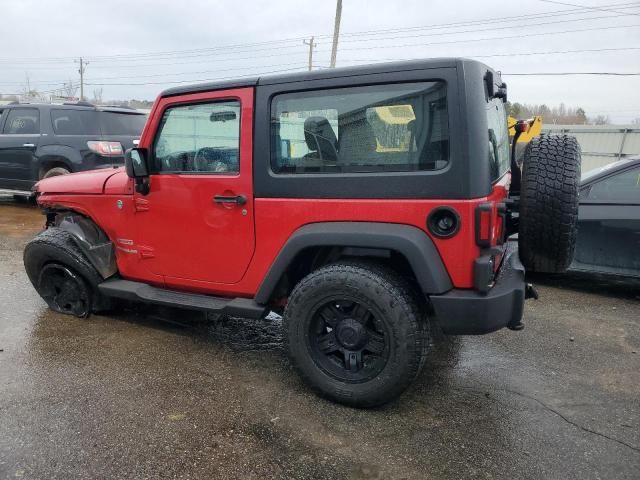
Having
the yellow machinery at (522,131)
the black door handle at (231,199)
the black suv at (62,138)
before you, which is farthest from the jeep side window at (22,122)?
the yellow machinery at (522,131)

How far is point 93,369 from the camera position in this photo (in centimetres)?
333

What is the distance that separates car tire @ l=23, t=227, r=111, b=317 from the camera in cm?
392

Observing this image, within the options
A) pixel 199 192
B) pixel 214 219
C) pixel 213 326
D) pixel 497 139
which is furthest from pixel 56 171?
pixel 497 139

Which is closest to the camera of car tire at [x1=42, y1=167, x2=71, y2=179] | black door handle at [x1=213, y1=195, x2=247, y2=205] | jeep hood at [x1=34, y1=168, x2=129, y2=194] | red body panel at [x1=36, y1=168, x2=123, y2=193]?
black door handle at [x1=213, y1=195, x2=247, y2=205]

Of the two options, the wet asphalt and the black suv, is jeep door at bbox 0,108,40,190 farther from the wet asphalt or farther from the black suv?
the wet asphalt

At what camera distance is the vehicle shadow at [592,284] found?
500 cm

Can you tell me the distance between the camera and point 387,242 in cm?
266

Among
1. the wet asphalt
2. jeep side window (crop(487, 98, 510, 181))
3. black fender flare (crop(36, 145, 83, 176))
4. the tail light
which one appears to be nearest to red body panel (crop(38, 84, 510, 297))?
jeep side window (crop(487, 98, 510, 181))

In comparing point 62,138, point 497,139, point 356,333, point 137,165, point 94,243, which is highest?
point 62,138

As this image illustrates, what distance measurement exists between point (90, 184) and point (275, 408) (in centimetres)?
240

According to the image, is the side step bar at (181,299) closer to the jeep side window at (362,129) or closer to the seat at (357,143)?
the jeep side window at (362,129)

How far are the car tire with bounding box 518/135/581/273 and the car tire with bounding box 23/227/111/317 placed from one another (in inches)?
127

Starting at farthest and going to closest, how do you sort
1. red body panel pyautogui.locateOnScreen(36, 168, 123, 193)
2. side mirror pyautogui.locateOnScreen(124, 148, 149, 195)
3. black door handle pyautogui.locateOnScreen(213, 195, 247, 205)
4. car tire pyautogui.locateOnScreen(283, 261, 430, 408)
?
red body panel pyautogui.locateOnScreen(36, 168, 123, 193), side mirror pyautogui.locateOnScreen(124, 148, 149, 195), black door handle pyautogui.locateOnScreen(213, 195, 247, 205), car tire pyautogui.locateOnScreen(283, 261, 430, 408)

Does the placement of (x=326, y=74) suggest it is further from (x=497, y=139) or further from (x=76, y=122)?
(x=76, y=122)
